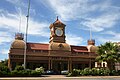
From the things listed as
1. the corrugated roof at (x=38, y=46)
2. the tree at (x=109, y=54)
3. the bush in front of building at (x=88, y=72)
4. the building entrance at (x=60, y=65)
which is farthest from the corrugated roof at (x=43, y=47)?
the bush in front of building at (x=88, y=72)

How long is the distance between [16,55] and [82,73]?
22.4 metres

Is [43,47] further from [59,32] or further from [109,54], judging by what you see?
[109,54]

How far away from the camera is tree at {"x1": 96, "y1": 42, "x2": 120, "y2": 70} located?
171ft

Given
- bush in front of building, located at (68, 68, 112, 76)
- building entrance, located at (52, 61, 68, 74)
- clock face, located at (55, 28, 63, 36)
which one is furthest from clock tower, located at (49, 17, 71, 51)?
bush in front of building, located at (68, 68, 112, 76)

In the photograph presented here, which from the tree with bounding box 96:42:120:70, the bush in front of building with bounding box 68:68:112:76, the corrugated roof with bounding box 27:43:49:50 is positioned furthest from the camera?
the corrugated roof with bounding box 27:43:49:50

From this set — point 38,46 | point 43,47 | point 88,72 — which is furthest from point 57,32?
point 88,72

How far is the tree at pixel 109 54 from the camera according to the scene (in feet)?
171

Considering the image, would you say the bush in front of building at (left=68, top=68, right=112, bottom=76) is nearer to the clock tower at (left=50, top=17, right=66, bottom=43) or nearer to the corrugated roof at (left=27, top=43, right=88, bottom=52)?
the corrugated roof at (left=27, top=43, right=88, bottom=52)

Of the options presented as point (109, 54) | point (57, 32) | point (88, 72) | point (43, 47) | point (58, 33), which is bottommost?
point (88, 72)

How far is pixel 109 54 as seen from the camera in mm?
52469

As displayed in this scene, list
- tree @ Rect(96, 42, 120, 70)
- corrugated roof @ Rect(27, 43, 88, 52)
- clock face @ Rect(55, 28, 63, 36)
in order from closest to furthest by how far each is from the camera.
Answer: tree @ Rect(96, 42, 120, 70) < corrugated roof @ Rect(27, 43, 88, 52) < clock face @ Rect(55, 28, 63, 36)

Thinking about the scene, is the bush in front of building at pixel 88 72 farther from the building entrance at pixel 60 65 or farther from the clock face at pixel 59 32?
the clock face at pixel 59 32

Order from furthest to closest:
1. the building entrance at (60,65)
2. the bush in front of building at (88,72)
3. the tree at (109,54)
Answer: the building entrance at (60,65), the tree at (109,54), the bush in front of building at (88,72)

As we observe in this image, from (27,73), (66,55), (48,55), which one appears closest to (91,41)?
(66,55)
